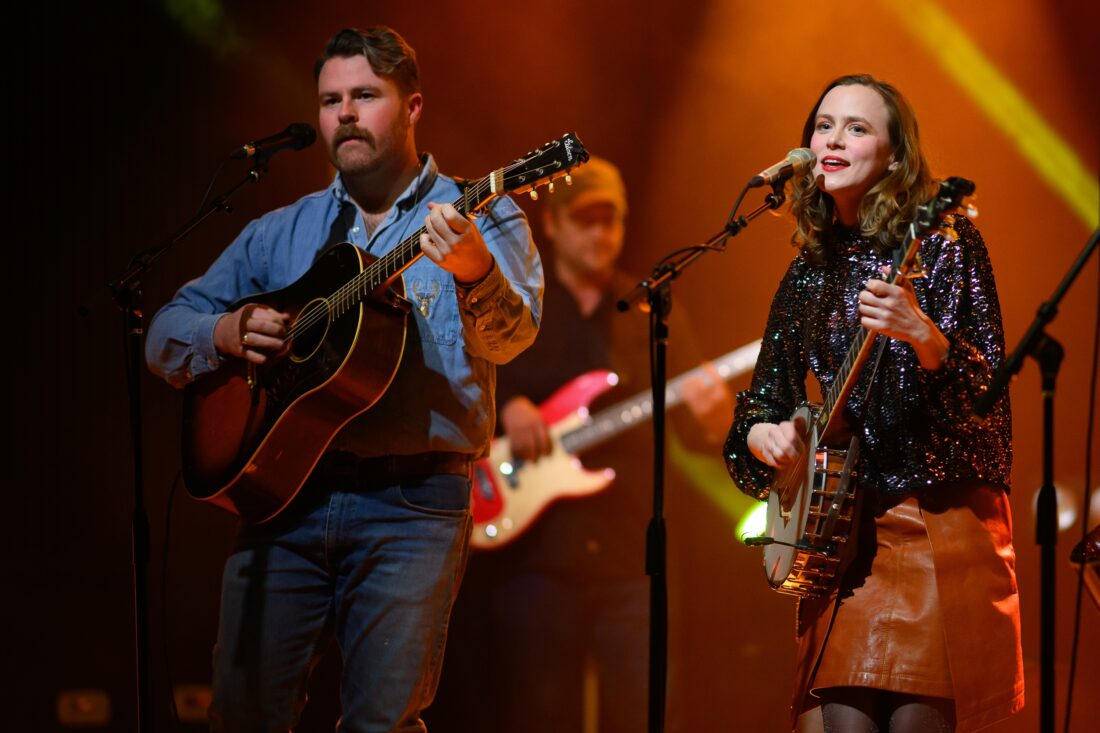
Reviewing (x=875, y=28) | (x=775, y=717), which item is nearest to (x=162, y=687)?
(x=775, y=717)

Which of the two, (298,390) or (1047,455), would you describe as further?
(298,390)

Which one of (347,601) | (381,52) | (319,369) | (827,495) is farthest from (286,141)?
(827,495)

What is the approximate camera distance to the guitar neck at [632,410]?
5.04 m

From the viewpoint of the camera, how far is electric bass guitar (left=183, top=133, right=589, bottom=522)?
2.86 metres

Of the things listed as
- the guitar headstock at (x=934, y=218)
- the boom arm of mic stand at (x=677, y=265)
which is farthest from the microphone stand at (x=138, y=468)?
the guitar headstock at (x=934, y=218)

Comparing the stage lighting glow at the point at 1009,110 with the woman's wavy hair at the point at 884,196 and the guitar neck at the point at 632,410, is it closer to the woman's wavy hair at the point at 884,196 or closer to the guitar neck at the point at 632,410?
the guitar neck at the point at 632,410

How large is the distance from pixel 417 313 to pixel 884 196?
125 centimetres

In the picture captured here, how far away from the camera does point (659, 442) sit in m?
2.46

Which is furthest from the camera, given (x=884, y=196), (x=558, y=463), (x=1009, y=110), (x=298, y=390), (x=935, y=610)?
(x=1009, y=110)

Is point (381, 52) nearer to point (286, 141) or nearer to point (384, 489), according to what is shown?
point (286, 141)

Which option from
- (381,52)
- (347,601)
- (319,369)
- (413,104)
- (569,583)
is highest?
(381,52)

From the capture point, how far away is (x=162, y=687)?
4797mm

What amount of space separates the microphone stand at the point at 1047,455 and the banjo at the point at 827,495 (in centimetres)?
29

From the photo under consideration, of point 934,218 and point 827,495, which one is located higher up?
point 934,218
